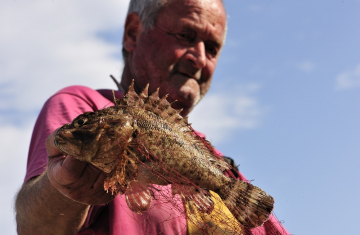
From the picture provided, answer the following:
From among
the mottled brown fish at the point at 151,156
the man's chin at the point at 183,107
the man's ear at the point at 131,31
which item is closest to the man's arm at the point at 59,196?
the mottled brown fish at the point at 151,156

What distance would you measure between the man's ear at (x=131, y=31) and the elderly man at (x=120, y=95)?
1 cm

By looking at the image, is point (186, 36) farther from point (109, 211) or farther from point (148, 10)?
point (109, 211)

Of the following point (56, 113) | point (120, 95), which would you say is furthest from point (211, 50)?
point (56, 113)

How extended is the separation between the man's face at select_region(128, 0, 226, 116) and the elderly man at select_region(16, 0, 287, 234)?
0.04 ft

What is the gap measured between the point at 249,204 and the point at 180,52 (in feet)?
8.33

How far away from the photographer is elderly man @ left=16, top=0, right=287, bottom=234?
3047 mm

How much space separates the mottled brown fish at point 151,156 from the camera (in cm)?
283

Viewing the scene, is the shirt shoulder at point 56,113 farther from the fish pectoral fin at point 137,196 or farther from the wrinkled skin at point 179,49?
the fish pectoral fin at point 137,196

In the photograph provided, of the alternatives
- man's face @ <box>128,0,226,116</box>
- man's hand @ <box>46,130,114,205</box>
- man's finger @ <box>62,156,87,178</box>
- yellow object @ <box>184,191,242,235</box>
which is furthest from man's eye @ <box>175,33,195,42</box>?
man's finger @ <box>62,156,87,178</box>

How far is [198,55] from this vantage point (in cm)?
530

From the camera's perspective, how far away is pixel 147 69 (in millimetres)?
5309

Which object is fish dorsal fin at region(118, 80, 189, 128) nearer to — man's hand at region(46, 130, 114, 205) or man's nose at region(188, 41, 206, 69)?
man's hand at region(46, 130, 114, 205)

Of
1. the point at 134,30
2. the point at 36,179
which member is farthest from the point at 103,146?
the point at 134,30

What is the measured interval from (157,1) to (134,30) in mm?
554
